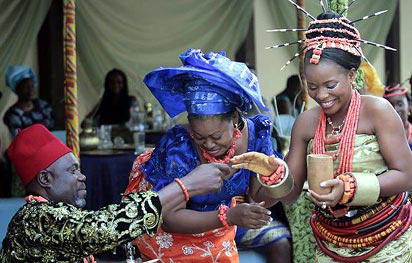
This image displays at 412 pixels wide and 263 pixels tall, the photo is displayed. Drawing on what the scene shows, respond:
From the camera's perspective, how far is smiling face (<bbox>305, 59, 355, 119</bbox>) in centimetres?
295

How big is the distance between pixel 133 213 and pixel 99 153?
4463 mm

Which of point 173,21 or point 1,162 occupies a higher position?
point 173,21

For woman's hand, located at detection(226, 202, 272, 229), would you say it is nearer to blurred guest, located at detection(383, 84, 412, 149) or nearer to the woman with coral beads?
the woman with coral beads

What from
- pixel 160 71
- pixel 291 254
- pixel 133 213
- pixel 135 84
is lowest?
pixel 291 254

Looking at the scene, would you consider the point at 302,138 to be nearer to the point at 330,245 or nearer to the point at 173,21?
the point at 330,245

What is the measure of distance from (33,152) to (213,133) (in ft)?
2.54

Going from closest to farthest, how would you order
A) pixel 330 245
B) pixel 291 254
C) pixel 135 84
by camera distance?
pixel 330 245 < pixel 291 254 < pixel 135 84

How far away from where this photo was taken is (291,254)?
526cm

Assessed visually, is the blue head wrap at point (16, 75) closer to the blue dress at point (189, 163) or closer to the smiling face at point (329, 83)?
the blue dress at point (189, 163)

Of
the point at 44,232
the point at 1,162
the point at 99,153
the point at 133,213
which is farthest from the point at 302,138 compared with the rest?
the point at 1,162

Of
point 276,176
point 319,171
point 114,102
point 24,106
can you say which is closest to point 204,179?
point 276,176

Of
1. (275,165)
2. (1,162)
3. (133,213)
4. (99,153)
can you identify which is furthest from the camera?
(1,162)

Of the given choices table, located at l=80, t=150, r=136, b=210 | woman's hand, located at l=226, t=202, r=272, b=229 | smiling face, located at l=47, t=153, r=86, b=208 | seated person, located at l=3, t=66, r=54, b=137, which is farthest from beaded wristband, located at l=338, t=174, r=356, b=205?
seated person, located at l=3, t=66, r=54, b=137

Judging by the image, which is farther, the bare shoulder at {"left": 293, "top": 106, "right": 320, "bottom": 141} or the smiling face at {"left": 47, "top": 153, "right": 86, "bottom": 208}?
the bare shoulder at {"left": 293, "top": 106, "right": 320, "bottom": 141}
